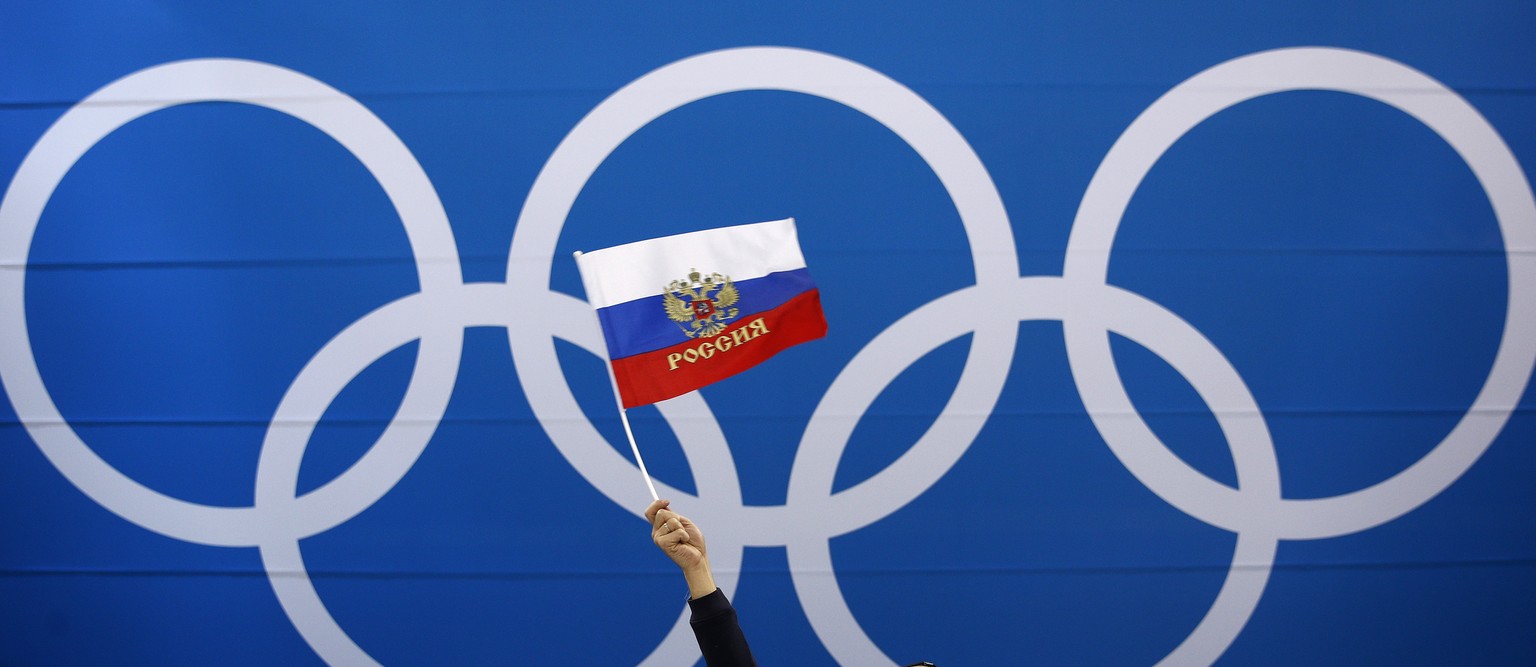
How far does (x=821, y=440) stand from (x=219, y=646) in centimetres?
137

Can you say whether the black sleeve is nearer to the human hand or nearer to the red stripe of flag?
the human hand

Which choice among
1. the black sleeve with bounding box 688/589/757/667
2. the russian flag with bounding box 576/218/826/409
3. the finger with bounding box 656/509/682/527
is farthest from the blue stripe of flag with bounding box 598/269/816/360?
the black sleeve with bounding box 688/589/757/667

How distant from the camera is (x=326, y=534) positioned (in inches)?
80.2

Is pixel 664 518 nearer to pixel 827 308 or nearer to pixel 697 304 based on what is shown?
pixel 697 304

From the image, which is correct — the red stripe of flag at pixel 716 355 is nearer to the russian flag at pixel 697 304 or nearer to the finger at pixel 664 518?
the russian flag at pixel 697 304

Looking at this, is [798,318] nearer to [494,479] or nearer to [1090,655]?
[494,479]

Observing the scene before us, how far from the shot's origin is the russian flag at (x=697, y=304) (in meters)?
1.43

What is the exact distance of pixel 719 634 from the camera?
1.18 metres

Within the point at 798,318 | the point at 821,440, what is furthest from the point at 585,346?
the point at 798,318

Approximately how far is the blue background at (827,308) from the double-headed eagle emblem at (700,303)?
53 cm

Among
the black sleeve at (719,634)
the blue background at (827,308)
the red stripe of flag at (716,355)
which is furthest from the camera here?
the blue background at (827,308)

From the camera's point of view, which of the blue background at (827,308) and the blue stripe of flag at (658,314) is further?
the blue background at (827,308)

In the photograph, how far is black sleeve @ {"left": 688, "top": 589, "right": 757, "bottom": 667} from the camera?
118cm

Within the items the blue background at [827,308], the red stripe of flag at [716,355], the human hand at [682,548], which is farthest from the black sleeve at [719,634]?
the blue background at [827,308]
